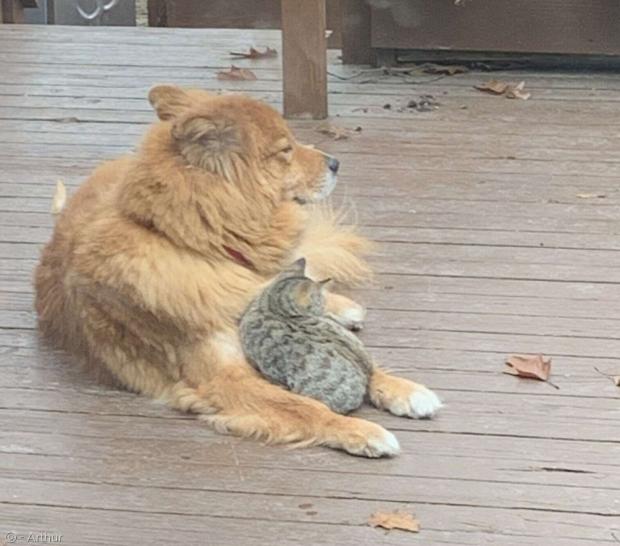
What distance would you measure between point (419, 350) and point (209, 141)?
0.85 meters

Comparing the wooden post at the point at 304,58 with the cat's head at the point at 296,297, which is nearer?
the cat's head at the point at 296,297

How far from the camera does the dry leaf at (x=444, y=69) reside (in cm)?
606

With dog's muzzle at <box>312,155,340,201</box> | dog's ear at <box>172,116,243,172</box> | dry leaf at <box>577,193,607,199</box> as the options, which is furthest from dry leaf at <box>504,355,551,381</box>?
dry leaf at <box>577,193,607,199</box>

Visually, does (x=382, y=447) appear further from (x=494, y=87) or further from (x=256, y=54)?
(x=256, y=54)

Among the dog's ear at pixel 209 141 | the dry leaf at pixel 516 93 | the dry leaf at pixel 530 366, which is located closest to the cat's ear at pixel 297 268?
the dog's ear at pixel 209 141

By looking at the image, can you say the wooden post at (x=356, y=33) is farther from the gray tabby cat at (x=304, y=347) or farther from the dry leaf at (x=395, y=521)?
the dry leaf at (x=395, y=521)

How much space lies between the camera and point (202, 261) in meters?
3.11

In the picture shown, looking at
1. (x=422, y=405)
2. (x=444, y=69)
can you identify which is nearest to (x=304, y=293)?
(x=422, y=405)

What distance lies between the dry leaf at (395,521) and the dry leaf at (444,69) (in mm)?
3747

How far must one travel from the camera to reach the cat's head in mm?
3035

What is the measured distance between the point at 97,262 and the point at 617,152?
2.58 meters

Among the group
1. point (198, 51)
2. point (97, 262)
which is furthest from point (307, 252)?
point (198, 51)

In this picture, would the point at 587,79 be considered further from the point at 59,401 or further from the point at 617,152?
the point at 59,401

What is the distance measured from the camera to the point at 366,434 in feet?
9.39
